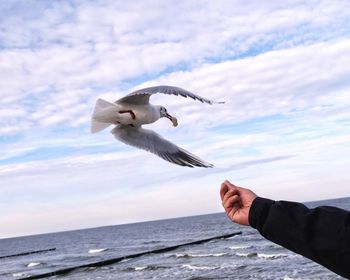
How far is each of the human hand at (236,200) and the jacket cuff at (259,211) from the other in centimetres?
5

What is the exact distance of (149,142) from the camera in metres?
5.33

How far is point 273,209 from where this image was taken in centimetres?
172

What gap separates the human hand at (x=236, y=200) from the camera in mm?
1854

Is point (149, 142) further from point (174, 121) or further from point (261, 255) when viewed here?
point (261, 255)

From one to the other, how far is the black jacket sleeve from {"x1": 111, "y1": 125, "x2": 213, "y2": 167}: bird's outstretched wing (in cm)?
283

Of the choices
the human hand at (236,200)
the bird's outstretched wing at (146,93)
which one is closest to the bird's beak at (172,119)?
the bird's outstretched wing at (146,93)

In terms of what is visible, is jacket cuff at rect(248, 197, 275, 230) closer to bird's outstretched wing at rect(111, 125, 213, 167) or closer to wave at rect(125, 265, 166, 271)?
bird's outstretched wing at rect(111, 125, 213, 167)

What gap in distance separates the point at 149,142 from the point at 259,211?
11.9 ft

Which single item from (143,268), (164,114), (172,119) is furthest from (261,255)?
(172,119)

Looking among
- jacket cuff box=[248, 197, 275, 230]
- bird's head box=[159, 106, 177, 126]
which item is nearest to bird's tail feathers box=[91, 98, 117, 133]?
bird's head box=[159, 106, 177, 126]

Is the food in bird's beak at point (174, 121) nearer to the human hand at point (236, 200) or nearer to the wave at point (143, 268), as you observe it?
the human hand at point (236, 200)

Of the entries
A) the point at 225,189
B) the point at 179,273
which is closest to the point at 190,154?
the point at 225,189

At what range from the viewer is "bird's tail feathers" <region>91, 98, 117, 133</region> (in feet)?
14.1

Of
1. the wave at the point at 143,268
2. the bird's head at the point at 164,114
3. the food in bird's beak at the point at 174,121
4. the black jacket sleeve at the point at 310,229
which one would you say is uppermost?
the bird's head at the point at 164,114
